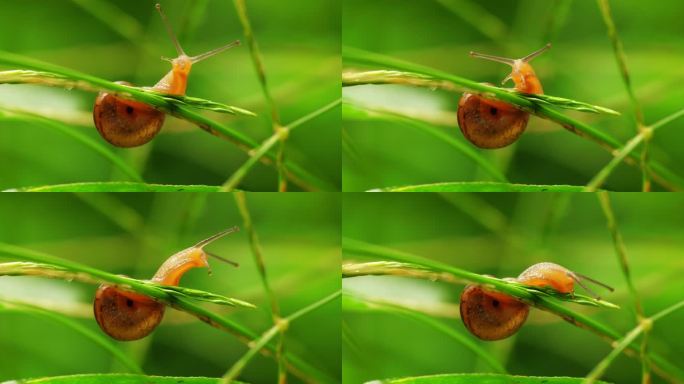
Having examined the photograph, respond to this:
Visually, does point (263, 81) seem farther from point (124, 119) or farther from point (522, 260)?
point (522, 260)

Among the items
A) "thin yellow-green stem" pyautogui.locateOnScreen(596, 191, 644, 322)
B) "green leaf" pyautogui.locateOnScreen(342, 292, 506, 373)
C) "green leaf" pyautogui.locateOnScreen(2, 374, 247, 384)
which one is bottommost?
"green leaf" pyautogui.locateOnScreen(2, 374, 247, 384)

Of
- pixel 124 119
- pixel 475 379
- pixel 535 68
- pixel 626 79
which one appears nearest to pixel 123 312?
pixel 124 119

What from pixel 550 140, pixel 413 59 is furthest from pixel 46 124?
pixel 550 140

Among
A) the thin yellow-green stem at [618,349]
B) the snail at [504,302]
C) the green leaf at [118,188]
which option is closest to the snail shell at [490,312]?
the snail at [504,302]

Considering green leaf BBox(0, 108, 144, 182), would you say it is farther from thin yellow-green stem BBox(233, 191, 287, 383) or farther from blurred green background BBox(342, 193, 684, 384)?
blurred green background BBox(342, 193, 684, 384)

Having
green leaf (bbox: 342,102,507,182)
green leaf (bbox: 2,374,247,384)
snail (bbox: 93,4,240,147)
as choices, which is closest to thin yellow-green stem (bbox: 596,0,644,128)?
green leaf (bbox: 342,102,507,182)

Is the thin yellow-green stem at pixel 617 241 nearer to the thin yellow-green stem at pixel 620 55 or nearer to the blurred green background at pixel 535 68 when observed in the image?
the blurred green background at pixel 535 68

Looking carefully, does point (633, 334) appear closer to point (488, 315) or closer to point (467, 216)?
point (488, 315)
